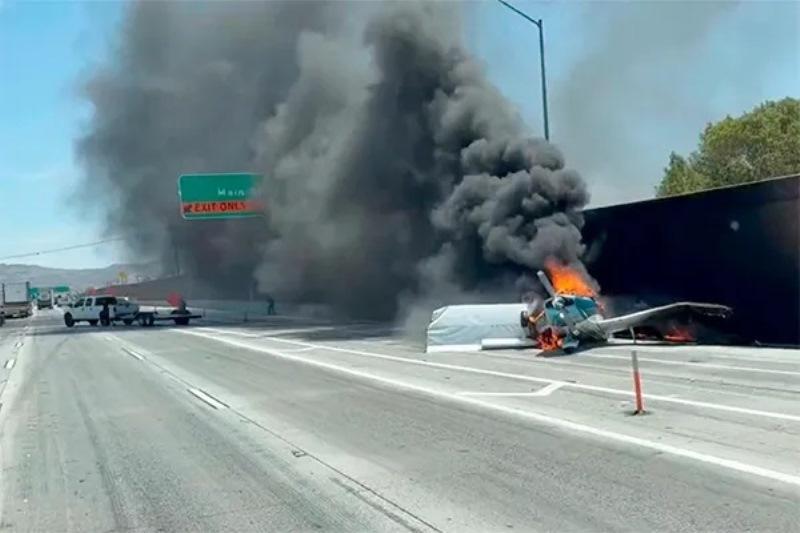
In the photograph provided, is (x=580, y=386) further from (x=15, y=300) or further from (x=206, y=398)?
(x=15, y=300)

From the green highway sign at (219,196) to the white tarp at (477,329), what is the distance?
22001 millimetres

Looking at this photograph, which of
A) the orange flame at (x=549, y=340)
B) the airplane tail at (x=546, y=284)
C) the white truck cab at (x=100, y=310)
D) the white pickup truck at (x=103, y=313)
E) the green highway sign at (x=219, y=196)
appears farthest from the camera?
the white truck cab at (x=100, y=310)

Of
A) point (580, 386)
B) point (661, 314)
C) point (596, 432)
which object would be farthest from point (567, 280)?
point (596, 432)

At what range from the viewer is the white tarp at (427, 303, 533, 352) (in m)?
20.4

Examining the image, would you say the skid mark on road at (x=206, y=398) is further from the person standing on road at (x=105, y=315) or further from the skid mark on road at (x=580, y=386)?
the person standing on road at (x=105, y=315)

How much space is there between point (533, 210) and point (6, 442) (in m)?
18.3

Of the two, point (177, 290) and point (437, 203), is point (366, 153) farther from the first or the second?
point (177, 290)

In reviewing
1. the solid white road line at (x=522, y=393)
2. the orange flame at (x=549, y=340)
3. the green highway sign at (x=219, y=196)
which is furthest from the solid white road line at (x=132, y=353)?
the green highway sign at (x=219, y=196)

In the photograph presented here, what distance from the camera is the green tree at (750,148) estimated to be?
40.3m

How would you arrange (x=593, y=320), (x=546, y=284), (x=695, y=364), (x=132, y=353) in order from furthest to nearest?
(x=132, y=353) < (x=546, y=284) < (x=593, y=320) < (x=695, y=364)

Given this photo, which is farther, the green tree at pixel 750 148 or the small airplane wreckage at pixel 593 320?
the green tree at pixel 750 148

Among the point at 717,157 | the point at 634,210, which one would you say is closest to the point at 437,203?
the point at 634,210

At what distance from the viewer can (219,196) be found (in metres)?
41.2

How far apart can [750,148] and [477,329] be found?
27834mm
